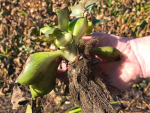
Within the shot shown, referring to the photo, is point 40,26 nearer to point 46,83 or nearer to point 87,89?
point 46,83

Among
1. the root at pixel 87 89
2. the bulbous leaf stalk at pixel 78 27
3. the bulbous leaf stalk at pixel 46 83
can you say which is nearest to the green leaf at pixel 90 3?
the bulbous leaf stalk at pixel 78 27

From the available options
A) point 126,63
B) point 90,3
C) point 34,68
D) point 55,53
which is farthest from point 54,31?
point 126,63

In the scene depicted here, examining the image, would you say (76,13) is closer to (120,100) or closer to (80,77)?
(80,77)

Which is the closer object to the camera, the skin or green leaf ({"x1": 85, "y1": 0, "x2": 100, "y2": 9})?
green leaf ({"x1": 85, "y1": 0, "x2": 100, "y2": 9})

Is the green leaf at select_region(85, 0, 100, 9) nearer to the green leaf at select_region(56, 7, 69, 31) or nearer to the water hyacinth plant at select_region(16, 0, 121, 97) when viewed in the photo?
the water hyacinth plant at select_region(16, 0, 121, 97)

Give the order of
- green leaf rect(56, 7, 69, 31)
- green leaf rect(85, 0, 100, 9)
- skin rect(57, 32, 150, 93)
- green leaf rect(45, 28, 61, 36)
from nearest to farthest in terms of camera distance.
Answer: green leaf rect(45, 28, 61, 36) → green leaf rect(56, 7, 69, 31) → green leaf rect(85, 0, 100, 9) → skin rect(57, 32, 150, 93)

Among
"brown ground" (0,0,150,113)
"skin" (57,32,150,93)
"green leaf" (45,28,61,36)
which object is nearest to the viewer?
"green leaf" (45,28,61,36)

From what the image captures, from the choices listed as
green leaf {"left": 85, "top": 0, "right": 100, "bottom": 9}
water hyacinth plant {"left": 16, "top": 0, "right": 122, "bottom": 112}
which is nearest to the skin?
water hyacinth plant {"left": 16, "top": 0, "right": 122, "bottom": 112}
